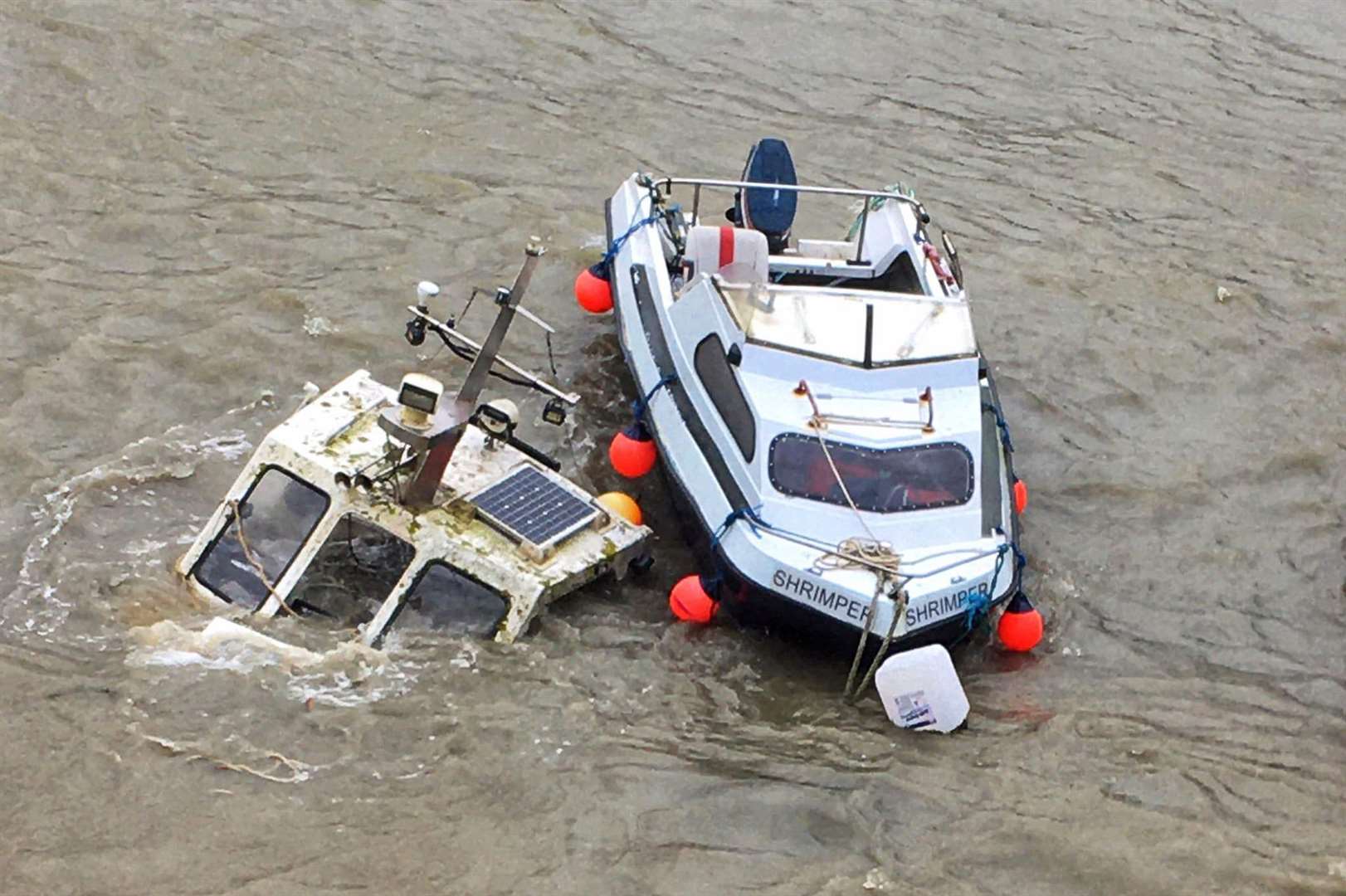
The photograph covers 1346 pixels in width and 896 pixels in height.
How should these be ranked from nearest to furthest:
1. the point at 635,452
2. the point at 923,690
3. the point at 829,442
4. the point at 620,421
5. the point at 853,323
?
the point at 923,690 < the point at 829,442 < the point at 853,323 < the point at 635,452 < the point at 620,421

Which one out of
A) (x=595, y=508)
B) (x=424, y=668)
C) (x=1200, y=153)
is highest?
(x=1200, y=153)

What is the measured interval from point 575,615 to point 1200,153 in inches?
409

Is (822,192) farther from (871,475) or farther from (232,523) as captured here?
(232,523)

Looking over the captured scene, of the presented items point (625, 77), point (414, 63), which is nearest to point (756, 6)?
point (625, 77)

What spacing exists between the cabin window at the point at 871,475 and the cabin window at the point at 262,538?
2849 millimetres

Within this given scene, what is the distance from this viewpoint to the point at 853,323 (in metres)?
11.0

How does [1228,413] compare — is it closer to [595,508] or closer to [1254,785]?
[1254,785]

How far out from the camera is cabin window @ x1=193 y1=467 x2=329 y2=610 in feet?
31.4

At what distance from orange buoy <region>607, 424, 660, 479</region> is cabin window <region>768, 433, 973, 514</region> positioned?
1.31 m

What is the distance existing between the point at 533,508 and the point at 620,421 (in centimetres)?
270

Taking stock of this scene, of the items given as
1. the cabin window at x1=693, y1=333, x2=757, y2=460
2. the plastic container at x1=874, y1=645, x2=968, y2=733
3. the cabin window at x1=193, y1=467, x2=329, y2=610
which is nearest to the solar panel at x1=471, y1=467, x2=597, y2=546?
the cabin window at x1=193, y1=467, x2=329, y2=610

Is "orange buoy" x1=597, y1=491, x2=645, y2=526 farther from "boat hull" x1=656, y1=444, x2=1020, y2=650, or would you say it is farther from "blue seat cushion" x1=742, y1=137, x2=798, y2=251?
"blue seat cushion" x1=742, y1=137, x2=798, y2=251

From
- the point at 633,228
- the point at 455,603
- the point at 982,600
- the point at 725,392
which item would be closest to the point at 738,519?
the point at 725,392

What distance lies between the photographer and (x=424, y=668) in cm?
920
